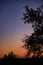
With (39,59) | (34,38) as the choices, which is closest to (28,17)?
(34,38)

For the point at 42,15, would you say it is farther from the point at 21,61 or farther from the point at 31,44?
the point at 21,61

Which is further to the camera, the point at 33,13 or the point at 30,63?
the point at 30,63

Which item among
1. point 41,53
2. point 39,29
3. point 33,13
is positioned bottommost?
point 41,53

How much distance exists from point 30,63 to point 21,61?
122 centimetres

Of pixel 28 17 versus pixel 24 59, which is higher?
pixel 28 17

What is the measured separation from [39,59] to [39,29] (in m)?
4.57

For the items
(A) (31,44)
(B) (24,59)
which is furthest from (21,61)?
(A) (31,44)

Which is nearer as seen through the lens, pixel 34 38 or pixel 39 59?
pixel 34 38

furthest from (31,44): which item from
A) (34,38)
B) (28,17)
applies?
(28,17)

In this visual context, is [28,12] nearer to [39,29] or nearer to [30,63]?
[39,29]

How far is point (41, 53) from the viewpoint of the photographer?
3541 centimetres

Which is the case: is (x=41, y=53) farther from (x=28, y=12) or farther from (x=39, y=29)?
(x=28, y=12)

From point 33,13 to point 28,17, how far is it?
0.84 m

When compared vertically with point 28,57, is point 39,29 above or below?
above
